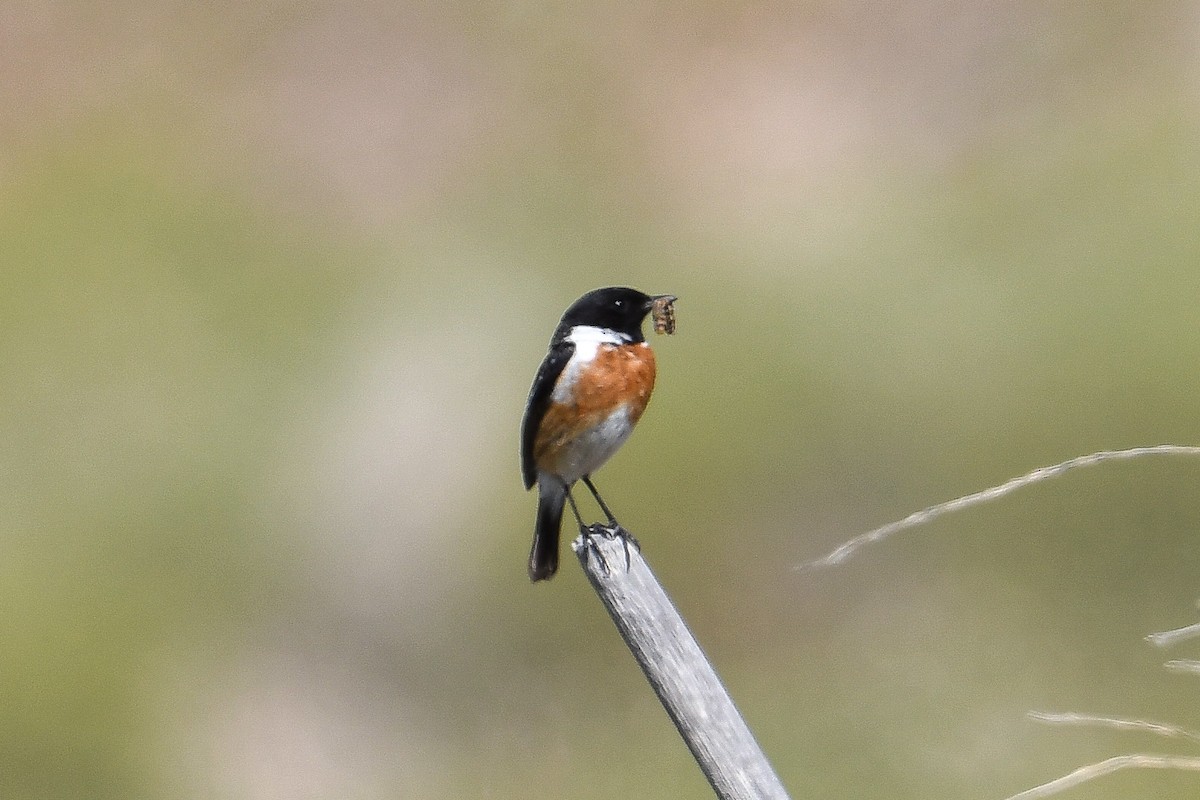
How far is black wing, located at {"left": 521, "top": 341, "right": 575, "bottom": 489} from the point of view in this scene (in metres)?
4.44

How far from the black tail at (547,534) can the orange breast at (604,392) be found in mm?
275

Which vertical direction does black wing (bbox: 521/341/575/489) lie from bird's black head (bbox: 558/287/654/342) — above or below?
below

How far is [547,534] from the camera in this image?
4.62m

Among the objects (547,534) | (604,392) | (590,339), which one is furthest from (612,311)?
(547,534)

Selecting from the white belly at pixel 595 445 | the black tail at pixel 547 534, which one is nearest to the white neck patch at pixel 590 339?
the white belly at pixel 595 445

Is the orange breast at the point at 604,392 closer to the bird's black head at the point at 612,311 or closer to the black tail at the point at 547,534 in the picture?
the bird's black head at the point at 612,311

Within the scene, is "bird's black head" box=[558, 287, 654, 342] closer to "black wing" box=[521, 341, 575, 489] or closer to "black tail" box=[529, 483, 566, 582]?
"black wing" box=[521, 341, 575, 489]

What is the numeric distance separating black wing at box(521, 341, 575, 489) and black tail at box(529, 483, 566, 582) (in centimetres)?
16

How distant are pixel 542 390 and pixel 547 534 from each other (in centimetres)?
46

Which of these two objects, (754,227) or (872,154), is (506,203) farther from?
(872,154)

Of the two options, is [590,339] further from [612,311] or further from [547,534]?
[547,534]

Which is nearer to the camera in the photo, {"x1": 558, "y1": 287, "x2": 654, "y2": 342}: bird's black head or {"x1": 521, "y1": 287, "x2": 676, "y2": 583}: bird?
{"x1": 521, "y1": 287, "x2": 676, "y2": 583}: bird

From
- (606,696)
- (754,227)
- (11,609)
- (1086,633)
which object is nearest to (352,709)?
(606,696)

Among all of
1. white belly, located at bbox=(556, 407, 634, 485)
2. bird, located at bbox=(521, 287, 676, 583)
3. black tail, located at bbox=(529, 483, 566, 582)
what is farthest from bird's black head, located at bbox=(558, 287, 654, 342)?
black tail, located at bbox=(529, 483, 566, 582)
